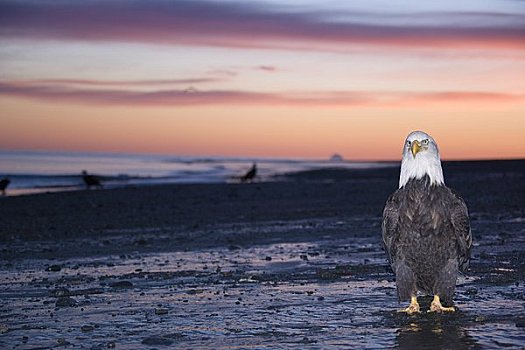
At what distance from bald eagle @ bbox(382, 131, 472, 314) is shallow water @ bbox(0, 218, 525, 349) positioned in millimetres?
266

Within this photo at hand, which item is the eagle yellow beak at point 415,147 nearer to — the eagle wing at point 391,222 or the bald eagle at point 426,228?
the bald eagle at point 426,228

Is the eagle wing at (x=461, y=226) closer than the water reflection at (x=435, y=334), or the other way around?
the water reflection at (x=435, y=334)

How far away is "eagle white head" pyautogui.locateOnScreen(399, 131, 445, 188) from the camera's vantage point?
27.0 feet

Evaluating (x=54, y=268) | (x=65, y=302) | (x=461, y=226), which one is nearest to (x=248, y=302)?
(x=65, y=302)

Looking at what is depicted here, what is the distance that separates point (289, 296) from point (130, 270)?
309cm

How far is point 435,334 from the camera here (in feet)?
23.0

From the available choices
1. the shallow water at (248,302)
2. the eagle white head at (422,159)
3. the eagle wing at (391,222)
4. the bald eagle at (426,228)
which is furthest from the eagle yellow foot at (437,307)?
the eagle white head at (422,159)

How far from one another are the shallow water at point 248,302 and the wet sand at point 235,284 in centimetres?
2

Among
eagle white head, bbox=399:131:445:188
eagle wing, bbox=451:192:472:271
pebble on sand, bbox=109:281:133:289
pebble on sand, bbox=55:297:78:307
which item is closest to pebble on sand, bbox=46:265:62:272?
pebble on sand, bbox=109:281:133:289

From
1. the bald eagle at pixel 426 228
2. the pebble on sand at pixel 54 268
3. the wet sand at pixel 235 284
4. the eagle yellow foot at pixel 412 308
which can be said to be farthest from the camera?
the pebble on sand at pixel 54 268

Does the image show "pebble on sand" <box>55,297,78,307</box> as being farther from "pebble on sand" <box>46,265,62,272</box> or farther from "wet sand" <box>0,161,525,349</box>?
"pebble on sand" <box>46,265,62,272</box>

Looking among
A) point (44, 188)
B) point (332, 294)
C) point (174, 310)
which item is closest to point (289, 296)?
point (332, 294)

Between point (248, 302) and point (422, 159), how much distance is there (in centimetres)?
212

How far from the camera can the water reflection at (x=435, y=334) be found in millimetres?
6566
